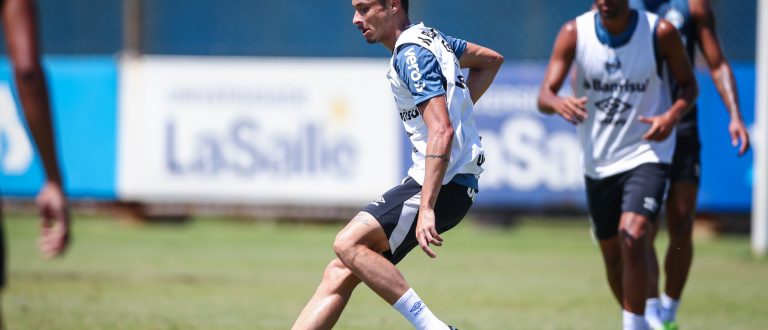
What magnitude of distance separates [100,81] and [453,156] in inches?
466

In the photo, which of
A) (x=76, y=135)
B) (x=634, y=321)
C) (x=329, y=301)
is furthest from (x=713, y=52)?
(x=76, y=135)

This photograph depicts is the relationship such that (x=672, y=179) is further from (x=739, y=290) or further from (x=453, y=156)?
(x=739, y=290)

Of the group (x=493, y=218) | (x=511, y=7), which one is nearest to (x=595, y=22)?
(x=493, y=218)

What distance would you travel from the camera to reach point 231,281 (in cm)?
1147

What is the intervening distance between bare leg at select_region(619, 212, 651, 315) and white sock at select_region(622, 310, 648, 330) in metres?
0.02

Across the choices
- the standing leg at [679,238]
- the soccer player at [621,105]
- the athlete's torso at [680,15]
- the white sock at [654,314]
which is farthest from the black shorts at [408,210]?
the athlete's torso at [680,15]

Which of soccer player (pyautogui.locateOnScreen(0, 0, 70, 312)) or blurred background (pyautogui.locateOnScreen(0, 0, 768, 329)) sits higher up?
soccer player (pyautogui.locateOnScreen(0, 0, 70, 312))

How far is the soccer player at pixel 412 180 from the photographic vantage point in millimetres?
5840

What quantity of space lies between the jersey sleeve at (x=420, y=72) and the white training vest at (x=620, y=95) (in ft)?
6.25

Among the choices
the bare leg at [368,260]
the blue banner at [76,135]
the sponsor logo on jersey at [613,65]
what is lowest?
the blue banner at [76,135]

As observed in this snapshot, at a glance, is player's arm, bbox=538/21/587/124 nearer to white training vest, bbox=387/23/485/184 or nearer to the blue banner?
white training vest, bbox=387/23/485/184

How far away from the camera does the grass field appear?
893cm

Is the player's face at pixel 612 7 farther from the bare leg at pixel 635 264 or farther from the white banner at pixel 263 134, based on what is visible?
the white banner at pixel 263 134

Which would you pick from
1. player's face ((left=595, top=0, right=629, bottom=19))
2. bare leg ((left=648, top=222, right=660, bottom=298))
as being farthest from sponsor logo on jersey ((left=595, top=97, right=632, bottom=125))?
bare leg ((left=648, top=222, right=660, bottom=298))
